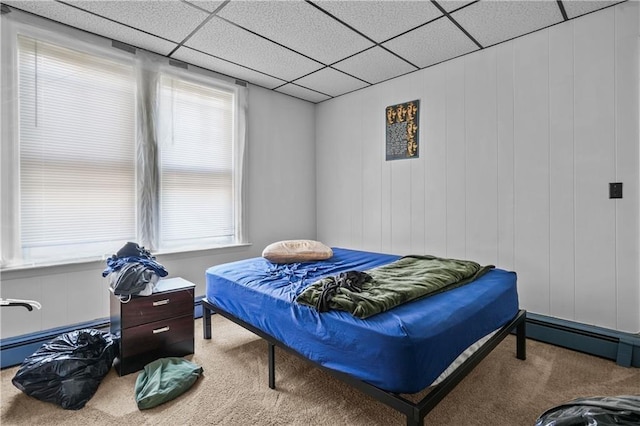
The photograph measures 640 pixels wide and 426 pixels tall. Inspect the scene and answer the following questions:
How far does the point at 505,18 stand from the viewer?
97.3 inches

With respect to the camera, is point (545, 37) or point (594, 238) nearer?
point (594, 238)

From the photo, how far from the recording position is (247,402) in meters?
1.86

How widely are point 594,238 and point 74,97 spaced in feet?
13.7

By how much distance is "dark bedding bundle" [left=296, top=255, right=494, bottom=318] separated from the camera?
1.63 m

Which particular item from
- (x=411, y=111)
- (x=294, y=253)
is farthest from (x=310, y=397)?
(x=411, y=111)

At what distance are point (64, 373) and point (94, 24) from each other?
98.6 inches

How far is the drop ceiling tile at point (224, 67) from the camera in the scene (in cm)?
306

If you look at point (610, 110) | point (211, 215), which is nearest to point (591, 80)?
point (610, 110)

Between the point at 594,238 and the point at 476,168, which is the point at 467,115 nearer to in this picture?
the point at 476,168

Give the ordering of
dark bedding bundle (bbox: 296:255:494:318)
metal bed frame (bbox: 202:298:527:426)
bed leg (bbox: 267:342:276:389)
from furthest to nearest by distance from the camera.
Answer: bed leg (bbox: 267:342:276:389) < dark bedding bundle (bbox: 296:255:494:318) < metal bed frame (bbox: 202:298:527:426)

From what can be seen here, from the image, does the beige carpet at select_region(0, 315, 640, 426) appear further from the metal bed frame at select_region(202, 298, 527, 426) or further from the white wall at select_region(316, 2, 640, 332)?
the white wall at select_region(316, 2, 640, 332)

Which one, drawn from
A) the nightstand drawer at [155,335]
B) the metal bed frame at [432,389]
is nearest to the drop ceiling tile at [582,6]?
the metal bed frame at [432,389]

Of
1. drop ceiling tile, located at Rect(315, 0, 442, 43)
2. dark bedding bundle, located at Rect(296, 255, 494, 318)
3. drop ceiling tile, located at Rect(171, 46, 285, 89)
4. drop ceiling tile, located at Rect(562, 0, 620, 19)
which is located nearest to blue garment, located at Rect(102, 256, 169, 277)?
dark bedding bundle, located at Rect(296, 255, 494, 318)

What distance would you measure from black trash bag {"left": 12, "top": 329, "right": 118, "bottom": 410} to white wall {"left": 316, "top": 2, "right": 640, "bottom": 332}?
2.84 m
